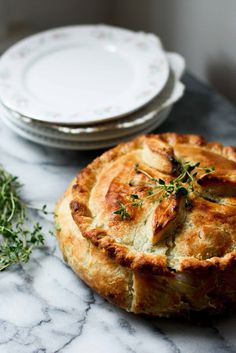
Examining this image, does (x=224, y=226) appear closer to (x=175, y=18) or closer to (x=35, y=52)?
(x=35, y=52)

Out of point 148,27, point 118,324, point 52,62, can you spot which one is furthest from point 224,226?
point 148,27

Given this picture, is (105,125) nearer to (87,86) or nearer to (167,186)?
(87,86)

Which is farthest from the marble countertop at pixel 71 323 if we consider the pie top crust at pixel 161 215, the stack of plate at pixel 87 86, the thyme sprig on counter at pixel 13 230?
the stack of plate at pixel 87 86

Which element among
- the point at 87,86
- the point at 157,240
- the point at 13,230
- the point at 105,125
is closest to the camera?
the point at 157,240

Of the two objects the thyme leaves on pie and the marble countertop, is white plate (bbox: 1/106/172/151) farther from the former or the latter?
the thyme leaves on pie

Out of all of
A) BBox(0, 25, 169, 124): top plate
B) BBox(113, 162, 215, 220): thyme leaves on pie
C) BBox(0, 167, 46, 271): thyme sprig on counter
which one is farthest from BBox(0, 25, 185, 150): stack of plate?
BBox(113, 162, 215, 220): thyme leaves on pie

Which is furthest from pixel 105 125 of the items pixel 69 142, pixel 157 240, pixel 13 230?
pixel 157 240
